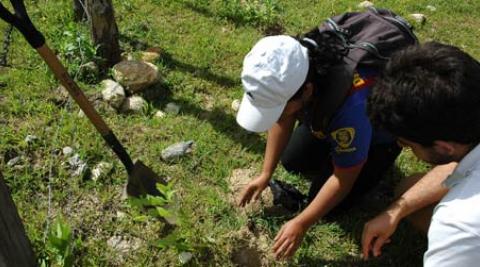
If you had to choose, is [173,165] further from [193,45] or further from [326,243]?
[193,45]

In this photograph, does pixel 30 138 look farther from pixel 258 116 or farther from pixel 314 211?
pixel 314 211

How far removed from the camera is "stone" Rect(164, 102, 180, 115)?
3289 millimetres

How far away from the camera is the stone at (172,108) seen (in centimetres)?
329

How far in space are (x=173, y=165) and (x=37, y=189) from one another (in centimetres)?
76

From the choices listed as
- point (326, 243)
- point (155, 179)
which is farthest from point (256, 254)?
point (155, 179)

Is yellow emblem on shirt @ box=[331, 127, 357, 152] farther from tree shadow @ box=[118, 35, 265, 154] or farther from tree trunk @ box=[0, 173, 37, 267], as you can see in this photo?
tree trunk @ box=[0, 173, 37, 267]

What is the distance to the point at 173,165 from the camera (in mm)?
2949

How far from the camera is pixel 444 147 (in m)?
1.55

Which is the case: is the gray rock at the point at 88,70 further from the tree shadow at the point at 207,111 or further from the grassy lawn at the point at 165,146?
the tree shadow at the point at 207,111

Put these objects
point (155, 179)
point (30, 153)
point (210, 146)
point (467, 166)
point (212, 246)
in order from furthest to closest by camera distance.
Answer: point (210, 146)
point (30, 153)
point (155, 179)
point (212, 246)
point (467, 166)

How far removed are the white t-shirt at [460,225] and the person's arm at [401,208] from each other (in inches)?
19.1

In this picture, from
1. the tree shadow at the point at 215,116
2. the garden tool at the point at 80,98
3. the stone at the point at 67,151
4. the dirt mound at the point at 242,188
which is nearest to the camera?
the garden tool at the point at 80,98

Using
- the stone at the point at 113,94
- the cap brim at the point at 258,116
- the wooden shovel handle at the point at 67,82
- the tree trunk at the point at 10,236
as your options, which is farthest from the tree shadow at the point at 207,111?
the tree trunk at the point at 10,236

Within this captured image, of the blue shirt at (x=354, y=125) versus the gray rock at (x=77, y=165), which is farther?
the gray rock at (x=77, y=165)
